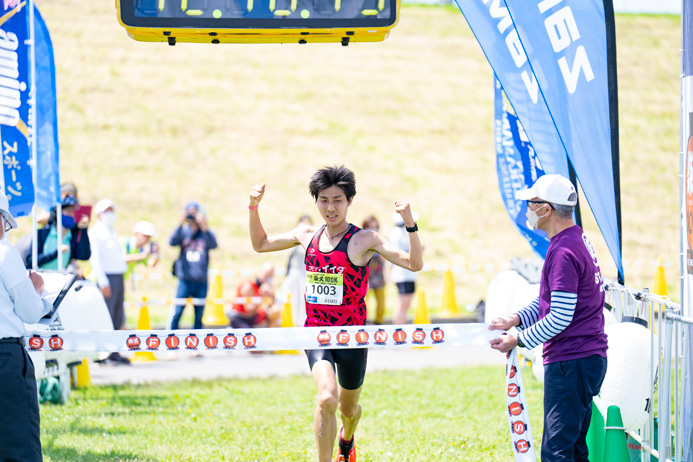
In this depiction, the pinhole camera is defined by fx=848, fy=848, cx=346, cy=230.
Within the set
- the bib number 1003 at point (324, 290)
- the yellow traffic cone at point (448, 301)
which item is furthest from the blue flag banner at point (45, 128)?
the yellow traffic cone at point (448, 301)

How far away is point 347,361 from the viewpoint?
19.9 ft

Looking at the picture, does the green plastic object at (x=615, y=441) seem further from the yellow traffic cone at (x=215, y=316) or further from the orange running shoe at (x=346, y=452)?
the yellow traffic cone at (x=215, y=316)

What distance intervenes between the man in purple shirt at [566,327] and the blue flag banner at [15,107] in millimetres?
5320

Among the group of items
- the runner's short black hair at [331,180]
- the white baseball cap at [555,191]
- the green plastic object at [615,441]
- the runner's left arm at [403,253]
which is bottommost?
the green plastic object at [615,441]

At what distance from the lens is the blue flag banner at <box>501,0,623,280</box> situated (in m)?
5.86

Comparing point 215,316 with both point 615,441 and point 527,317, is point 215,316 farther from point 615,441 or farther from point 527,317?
point 527,317

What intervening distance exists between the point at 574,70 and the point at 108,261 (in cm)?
786

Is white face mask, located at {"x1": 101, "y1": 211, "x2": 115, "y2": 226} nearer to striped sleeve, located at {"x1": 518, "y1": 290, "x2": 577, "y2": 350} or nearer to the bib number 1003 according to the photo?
the bib number 1003

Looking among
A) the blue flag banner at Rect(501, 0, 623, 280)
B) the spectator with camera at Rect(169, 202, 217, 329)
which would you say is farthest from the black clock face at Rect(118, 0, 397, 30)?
the spectator with camera at Rect(169, 202, 217, 329)

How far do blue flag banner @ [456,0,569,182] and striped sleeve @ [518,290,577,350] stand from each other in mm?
1671

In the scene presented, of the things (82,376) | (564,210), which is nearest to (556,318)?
(564,210)

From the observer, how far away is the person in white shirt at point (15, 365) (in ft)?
15.7

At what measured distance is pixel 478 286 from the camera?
23.9 m

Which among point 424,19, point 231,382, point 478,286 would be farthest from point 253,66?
point 231,382
